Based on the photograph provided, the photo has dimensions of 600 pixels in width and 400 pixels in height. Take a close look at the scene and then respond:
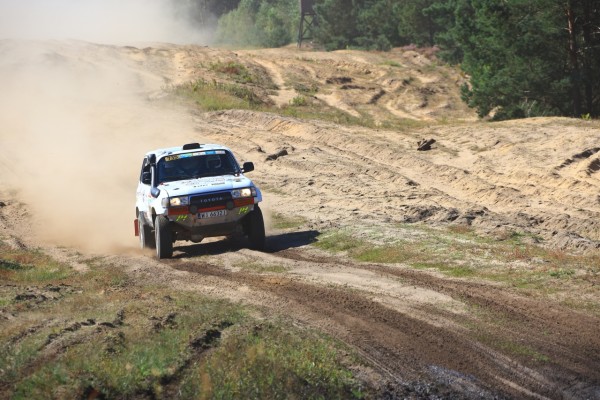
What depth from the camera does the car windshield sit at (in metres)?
16.4

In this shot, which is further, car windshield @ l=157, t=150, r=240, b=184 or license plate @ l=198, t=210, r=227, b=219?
car windshield @ l=157, t=150, r=240, b=184

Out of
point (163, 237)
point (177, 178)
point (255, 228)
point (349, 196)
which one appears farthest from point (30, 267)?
point (349, 196)

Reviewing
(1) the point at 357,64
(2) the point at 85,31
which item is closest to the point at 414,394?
(1) the point at 357,64

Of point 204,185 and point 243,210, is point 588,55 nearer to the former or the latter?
point 243,210

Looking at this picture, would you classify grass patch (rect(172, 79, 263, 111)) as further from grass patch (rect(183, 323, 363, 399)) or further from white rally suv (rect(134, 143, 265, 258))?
grass patch (rect(183, 323, 363, 399))

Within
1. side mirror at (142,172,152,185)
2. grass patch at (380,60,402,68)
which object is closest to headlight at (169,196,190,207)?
side mirror at (142,172,152,185)

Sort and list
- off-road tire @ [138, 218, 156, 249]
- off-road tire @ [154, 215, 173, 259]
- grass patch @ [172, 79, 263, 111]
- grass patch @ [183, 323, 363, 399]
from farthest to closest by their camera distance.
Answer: grass patch @ [172, 79, 263, 111], off-road tire @ [138, 218, 156, 249], off-road tire @ [154, 215, 173, 259], grass patch @ [183, 323, 363, 399]

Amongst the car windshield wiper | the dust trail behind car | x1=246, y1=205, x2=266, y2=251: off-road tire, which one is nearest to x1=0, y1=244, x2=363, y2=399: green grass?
x1=246, y1=205, x2=266, y2=251: off-road tire

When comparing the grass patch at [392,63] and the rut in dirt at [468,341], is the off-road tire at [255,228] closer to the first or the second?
the rut in dirt at [468,341]

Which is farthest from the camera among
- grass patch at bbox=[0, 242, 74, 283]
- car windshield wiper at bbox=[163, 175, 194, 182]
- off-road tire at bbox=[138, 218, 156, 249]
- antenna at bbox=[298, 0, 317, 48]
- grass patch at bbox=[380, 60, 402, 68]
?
Result: antenna at bbox=[298, 0, 317, 48]

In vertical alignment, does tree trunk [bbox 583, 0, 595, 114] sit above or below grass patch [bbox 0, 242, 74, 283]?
above

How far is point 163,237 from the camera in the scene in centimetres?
1555

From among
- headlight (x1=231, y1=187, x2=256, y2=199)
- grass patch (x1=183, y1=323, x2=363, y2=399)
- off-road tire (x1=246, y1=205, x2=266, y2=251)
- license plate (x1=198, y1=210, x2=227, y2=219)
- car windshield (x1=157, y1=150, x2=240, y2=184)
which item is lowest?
off-road tire (x1=246, y1=205, x2=266, y2=251)

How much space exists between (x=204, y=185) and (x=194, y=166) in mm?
978
